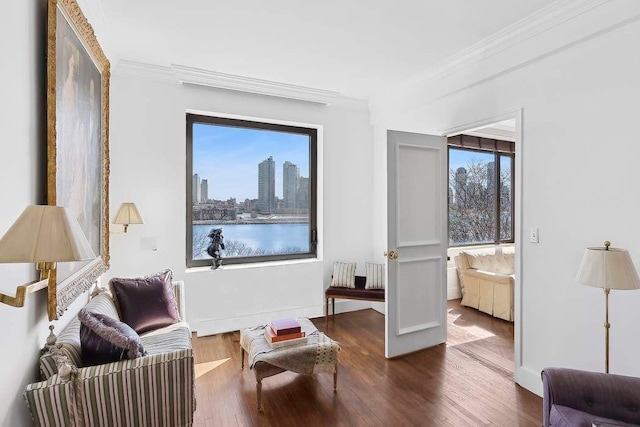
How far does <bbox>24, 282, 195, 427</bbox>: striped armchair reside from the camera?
4.66 feet

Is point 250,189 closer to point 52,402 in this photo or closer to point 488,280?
point 52,402

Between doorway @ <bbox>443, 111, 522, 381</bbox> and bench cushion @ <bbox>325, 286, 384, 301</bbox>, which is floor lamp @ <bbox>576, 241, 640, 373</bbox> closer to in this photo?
doorway @ <bbox>443, 111, 522, 381</bbox>

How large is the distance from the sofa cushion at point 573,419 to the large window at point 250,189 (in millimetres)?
3153

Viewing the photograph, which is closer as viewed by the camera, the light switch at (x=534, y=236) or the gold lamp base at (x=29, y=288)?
the gold lamp base at (x=29, y=288)

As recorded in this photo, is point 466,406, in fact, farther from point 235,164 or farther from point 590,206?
point 235,164

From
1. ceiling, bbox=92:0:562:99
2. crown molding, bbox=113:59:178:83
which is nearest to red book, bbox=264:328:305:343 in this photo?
ceiling, bbox=92:0:562:99

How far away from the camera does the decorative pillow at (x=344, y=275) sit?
417 cm

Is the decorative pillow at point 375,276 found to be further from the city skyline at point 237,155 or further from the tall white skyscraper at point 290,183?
the city skyline at point 237,155

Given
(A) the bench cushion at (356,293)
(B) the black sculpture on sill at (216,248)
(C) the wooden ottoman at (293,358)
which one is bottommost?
(C) the wooden ottoman at (293,358)

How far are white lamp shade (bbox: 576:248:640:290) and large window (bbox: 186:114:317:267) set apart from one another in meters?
3.03

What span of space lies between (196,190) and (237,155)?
0.65m

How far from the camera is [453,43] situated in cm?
291

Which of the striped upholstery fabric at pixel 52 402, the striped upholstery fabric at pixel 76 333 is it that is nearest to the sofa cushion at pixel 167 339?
the striped upholstery fabric at pixel 76 333

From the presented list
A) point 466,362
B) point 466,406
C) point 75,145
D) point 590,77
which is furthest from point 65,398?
point 590,77
